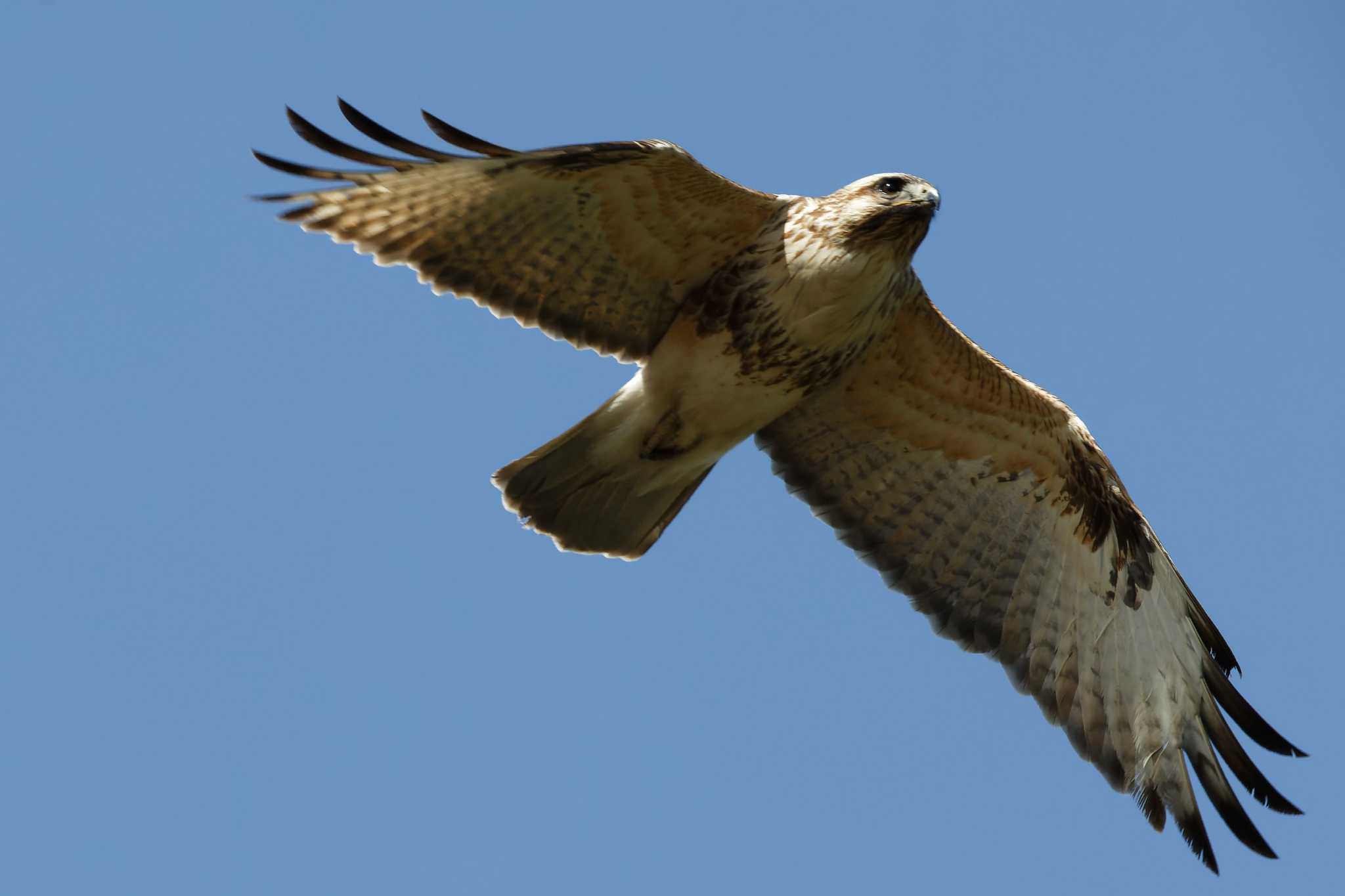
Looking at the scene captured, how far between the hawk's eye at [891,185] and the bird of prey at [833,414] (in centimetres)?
1

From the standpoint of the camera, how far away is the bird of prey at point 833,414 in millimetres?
7223

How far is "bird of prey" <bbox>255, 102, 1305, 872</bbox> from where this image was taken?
23.7 ft

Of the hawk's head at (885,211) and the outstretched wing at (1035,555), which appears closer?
the hawk's head at (885,211)

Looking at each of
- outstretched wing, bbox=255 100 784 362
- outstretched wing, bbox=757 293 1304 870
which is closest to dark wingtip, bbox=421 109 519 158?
outstretched wing, bbox=255 100 784 362

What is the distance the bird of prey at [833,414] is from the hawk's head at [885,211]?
0.01 meters

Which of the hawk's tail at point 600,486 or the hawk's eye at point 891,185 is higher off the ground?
the hawk's eye at point 891,185

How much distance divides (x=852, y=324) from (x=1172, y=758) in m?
2.74

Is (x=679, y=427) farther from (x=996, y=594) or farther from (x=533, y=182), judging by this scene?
(x=996, y=594)

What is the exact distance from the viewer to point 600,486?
308 inches

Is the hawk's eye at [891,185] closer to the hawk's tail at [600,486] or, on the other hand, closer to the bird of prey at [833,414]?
the bird of prey at [833,414]

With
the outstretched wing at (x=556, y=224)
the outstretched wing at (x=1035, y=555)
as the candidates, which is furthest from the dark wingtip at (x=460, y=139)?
the outstretched wing at (x=1035, y=555)

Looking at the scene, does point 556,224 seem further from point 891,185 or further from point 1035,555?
point 1035,555

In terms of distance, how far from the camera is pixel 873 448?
838 centimetres

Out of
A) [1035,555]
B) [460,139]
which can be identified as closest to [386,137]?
[460,139]
